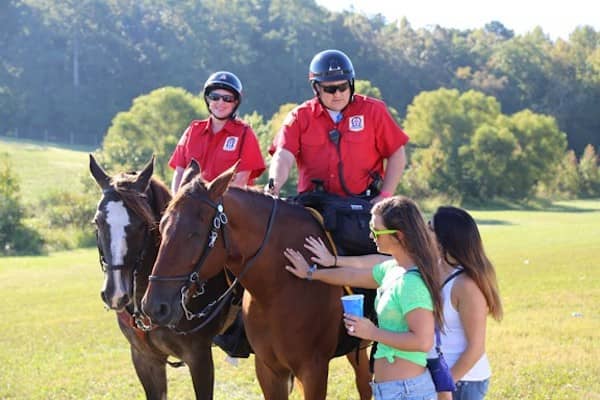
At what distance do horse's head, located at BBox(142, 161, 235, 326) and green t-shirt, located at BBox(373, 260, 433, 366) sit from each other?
117 centimetres

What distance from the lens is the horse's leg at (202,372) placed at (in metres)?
6.39

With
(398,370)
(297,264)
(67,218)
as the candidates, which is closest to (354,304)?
(398,370)

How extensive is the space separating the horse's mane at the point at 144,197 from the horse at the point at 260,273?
2.61ft

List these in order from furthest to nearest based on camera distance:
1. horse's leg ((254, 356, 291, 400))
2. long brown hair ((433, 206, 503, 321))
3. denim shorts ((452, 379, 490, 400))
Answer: horse's leg ((254, 356, 291, 400))
denim shorts ((452, 379, 490, 400))
long brown hair ((433, 206, 503, 321))

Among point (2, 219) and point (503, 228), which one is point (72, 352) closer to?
point (2, 219)

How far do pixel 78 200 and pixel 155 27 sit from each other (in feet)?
243

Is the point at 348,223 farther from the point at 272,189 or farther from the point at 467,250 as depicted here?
the point at 467,250

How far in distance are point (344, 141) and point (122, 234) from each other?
193cm

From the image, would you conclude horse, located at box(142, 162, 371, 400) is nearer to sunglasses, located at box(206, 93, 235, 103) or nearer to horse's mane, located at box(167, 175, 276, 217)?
horse's mane, located at box(167, 175, 276, 217)

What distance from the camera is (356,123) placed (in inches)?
253

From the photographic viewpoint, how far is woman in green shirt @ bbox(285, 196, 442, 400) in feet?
14.5

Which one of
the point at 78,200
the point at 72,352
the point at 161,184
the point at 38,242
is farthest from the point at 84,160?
the point at 161,184

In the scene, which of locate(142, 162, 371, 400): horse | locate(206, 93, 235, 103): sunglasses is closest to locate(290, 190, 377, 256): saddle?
locate(142, 162, 371, 400): horse

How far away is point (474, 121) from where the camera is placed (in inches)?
2955
